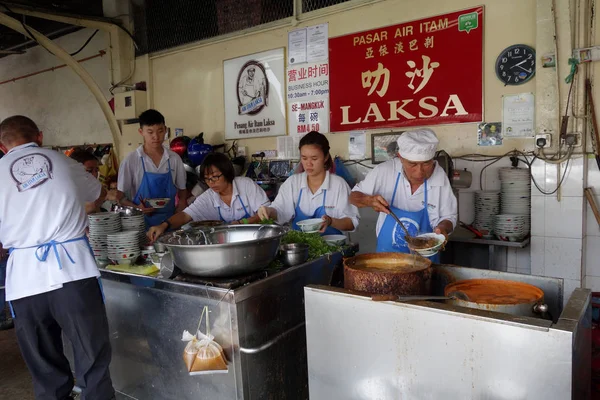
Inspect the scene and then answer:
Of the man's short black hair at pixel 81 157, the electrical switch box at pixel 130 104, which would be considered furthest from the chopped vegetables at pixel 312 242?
the electrical switch box at pixel 130 104

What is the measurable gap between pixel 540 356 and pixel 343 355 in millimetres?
652

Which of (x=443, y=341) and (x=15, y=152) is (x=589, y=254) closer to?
(x=443, y=341)

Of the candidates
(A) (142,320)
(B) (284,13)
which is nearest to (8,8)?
(B) (284,13)

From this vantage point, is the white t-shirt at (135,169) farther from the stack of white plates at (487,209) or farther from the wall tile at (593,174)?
the wall tile at (593,174)

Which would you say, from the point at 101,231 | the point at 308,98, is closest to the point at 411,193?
the point at 101,231

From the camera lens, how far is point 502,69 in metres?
3.75

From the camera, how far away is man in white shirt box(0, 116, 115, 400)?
7.57 ft

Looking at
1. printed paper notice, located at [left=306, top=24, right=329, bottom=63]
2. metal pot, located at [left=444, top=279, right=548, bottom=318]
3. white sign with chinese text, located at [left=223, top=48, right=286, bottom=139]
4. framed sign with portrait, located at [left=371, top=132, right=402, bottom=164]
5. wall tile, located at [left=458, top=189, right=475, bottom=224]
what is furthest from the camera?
white sign with chinese text, located at [left=223, top=48, right=286, bottom=139]

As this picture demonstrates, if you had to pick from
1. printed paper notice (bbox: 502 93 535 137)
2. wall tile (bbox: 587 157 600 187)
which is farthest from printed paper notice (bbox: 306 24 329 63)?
wall tile (bbox: 587 157 600 187)

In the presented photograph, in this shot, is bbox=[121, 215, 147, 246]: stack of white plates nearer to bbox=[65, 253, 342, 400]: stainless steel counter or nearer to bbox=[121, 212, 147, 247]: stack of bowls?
bbox=[121, 212, 147, 247]: stack of bowls

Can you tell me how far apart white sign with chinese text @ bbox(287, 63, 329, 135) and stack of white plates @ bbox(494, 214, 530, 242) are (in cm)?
195

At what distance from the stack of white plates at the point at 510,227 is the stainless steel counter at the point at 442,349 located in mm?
1966

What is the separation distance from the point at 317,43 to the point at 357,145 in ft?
3.81

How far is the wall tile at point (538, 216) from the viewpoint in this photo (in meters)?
3.64
